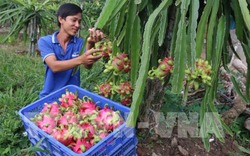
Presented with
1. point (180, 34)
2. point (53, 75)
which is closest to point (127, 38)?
point (180, 34)

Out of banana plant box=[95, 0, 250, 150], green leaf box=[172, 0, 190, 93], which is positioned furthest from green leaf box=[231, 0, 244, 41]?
green leaf box=[172, 0, 190, 93]

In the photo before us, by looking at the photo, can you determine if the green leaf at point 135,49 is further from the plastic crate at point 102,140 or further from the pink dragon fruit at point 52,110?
the pink dragon fruit at point 52,110

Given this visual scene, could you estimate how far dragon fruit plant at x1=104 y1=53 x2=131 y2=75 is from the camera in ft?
4.12

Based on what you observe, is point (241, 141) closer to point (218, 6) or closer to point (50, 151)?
point (218, 6)

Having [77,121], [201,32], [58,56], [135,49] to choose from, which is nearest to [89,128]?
[77,121]

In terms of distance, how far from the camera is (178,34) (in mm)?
1065

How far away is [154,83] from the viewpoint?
5.21ft

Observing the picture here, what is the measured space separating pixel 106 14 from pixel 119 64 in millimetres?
224

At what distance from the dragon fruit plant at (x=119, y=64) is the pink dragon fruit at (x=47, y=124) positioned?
293 millimetres

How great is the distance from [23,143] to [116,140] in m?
0.97

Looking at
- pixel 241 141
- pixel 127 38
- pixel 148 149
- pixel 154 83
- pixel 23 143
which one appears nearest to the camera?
pixel 127 38

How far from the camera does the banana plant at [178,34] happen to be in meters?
1.05

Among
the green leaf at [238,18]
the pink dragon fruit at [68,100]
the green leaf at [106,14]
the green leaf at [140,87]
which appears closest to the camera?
the green leaf at [140,87]

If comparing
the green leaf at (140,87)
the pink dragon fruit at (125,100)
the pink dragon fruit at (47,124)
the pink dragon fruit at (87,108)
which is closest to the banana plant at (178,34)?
the green leaf at (140,87)
